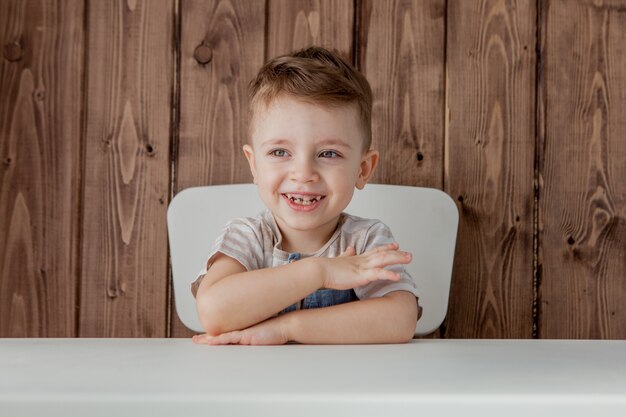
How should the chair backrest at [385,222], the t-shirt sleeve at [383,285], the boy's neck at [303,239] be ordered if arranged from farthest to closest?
the chair backrest at [385,222] < the boy's neck at [303,239] < the t-shirt sleeve at [383,285]

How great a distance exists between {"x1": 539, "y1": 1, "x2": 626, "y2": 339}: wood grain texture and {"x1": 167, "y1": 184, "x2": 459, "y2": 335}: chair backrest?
263 millimetres

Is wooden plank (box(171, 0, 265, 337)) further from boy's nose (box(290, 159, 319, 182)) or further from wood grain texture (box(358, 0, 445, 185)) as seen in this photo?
boy's nose (box(290, 159, 319, 182))

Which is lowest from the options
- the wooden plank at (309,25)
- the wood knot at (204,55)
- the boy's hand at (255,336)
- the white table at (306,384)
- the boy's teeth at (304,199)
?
the boy's hand at (255,336)

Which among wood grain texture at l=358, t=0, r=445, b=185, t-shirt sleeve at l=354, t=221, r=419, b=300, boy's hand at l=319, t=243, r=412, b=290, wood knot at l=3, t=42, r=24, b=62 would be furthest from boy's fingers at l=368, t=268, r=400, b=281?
wood knot at l=3, t=42, r=24, b=62

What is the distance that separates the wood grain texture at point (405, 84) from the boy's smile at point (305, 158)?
1.11 feet

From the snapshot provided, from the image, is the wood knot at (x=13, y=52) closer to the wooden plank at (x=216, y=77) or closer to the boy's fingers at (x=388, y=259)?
the wooden plank at (x=216, y=77)

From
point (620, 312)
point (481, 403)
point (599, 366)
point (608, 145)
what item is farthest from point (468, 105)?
point (481, 403)

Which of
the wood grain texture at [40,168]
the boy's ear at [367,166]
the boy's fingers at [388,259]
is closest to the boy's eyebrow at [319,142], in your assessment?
the boy's ear at [367,166]

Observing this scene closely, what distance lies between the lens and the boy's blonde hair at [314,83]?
993mm

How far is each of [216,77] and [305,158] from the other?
1.54 ft

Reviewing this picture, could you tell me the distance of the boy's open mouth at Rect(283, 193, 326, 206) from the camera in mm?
1006

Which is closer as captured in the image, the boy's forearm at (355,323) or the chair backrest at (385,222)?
the boy's forearm at (355,323)

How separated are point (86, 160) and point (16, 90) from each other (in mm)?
197

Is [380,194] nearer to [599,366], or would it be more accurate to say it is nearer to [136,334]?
[136,334]
